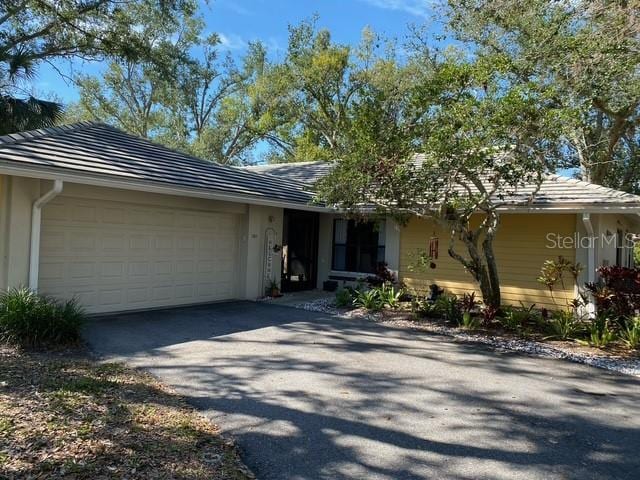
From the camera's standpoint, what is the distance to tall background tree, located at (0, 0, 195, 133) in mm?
13326

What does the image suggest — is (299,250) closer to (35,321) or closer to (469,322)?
(469,322)

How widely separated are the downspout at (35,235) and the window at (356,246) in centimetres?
769

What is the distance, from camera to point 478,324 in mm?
9008

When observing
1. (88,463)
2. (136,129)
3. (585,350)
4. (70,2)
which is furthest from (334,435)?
(136,129)

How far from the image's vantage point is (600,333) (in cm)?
795

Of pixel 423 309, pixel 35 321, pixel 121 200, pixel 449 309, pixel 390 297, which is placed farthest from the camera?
pixel 390 297

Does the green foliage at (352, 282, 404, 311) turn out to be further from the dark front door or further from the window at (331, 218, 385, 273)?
the dark front door

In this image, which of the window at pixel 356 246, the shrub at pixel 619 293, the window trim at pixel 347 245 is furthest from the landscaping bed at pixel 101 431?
the window at pixel 356 246

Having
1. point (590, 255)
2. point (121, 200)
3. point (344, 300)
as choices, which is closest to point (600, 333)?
point (590, 255)

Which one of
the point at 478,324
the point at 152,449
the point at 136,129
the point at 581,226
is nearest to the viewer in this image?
the point at 152,449

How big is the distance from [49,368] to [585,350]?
24.9ft

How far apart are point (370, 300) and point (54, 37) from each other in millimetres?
13148

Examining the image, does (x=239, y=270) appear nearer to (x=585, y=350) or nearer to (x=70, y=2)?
(x=585, y=350)

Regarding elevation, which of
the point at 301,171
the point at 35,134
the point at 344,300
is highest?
the point at 301,171
